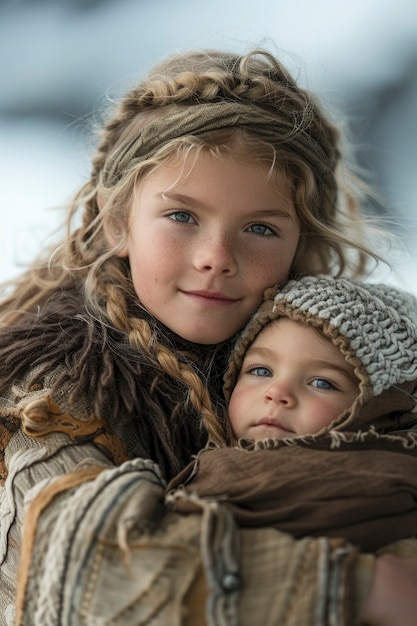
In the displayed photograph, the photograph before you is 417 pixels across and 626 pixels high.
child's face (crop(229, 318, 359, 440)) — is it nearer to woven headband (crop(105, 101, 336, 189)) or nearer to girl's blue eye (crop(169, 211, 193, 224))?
girl's blue eye (crop(169, 211, 193, 224))

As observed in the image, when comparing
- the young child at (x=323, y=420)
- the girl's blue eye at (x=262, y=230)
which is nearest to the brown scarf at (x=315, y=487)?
the young child at (x=323, y=420)

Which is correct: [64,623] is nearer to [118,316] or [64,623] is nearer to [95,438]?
[95,438]

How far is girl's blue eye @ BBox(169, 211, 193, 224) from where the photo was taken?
1.57 metres

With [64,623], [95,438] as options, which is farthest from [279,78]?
[64,623]

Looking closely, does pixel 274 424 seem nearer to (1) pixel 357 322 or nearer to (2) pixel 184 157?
(1) pixel 357 322

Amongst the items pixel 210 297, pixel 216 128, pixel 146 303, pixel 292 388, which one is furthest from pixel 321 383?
pixel 216 128

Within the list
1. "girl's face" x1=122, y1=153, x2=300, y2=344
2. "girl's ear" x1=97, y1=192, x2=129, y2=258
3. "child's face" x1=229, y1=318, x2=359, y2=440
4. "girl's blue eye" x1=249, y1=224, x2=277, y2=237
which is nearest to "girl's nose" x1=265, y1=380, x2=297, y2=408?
"child's face" x1=229, y1=318, x2=359, y2=440

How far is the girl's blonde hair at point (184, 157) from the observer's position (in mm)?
1575

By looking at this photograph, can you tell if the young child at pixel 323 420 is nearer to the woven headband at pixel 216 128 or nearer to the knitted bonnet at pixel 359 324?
the knitted bonnet at pixel 359 324

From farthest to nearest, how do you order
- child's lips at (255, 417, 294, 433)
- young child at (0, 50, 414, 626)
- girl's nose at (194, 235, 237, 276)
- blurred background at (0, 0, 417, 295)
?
1. blurred background at (0, 0, 417, 295)
2. girl's nose at (194, 235, 237, 276)
3. child's lips at (255, 417, 294, 433)
4. young child at (0, 50, 414, 626)

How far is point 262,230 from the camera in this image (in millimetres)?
1606

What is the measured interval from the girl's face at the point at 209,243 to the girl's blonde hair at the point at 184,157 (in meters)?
0.04

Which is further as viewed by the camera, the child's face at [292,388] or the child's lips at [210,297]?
the child's lips at [210,297]

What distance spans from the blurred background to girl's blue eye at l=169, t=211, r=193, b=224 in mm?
1510
